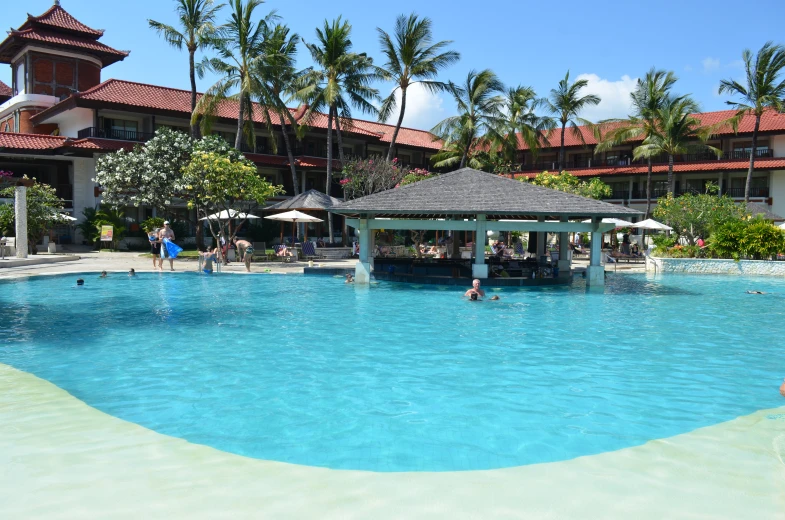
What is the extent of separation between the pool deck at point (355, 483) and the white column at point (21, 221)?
20.3 meters

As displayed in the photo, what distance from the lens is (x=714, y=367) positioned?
29.7 ft

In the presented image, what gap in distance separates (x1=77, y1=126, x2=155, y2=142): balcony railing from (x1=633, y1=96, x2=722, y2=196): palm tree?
3170 cm

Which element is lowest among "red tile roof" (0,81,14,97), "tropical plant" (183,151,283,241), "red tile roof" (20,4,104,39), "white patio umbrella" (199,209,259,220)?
"white patio umbrella" (199,209,259,220)

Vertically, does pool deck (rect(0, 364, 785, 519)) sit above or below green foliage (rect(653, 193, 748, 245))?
below

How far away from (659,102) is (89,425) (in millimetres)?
41563

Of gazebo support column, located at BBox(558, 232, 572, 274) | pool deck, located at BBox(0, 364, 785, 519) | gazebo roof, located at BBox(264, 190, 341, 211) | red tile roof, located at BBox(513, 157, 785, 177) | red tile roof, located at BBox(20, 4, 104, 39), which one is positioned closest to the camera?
pool deck, located at BBox(0, 364, 785, 519)

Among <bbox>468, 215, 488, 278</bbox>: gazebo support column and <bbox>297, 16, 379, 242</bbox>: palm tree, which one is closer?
<bbox>468, 215, 488, 278</bbox>: gazebo support column

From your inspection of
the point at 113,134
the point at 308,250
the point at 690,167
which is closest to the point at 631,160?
the point at 690,167

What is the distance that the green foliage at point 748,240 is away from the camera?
81.2ft

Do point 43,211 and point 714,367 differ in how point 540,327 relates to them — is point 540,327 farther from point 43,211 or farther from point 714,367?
point 43,211

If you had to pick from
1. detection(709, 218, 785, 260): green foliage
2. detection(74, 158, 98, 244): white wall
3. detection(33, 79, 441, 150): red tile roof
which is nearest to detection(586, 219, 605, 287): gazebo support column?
detection(709, 218, 785, 260): green foliage

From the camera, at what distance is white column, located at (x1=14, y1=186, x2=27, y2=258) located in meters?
23.4

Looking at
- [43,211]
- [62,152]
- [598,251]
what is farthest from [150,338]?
[62,152]

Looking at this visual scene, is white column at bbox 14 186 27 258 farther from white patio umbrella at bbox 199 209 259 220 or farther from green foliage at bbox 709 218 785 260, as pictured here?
green foliage at bbox 709 218 785 260
